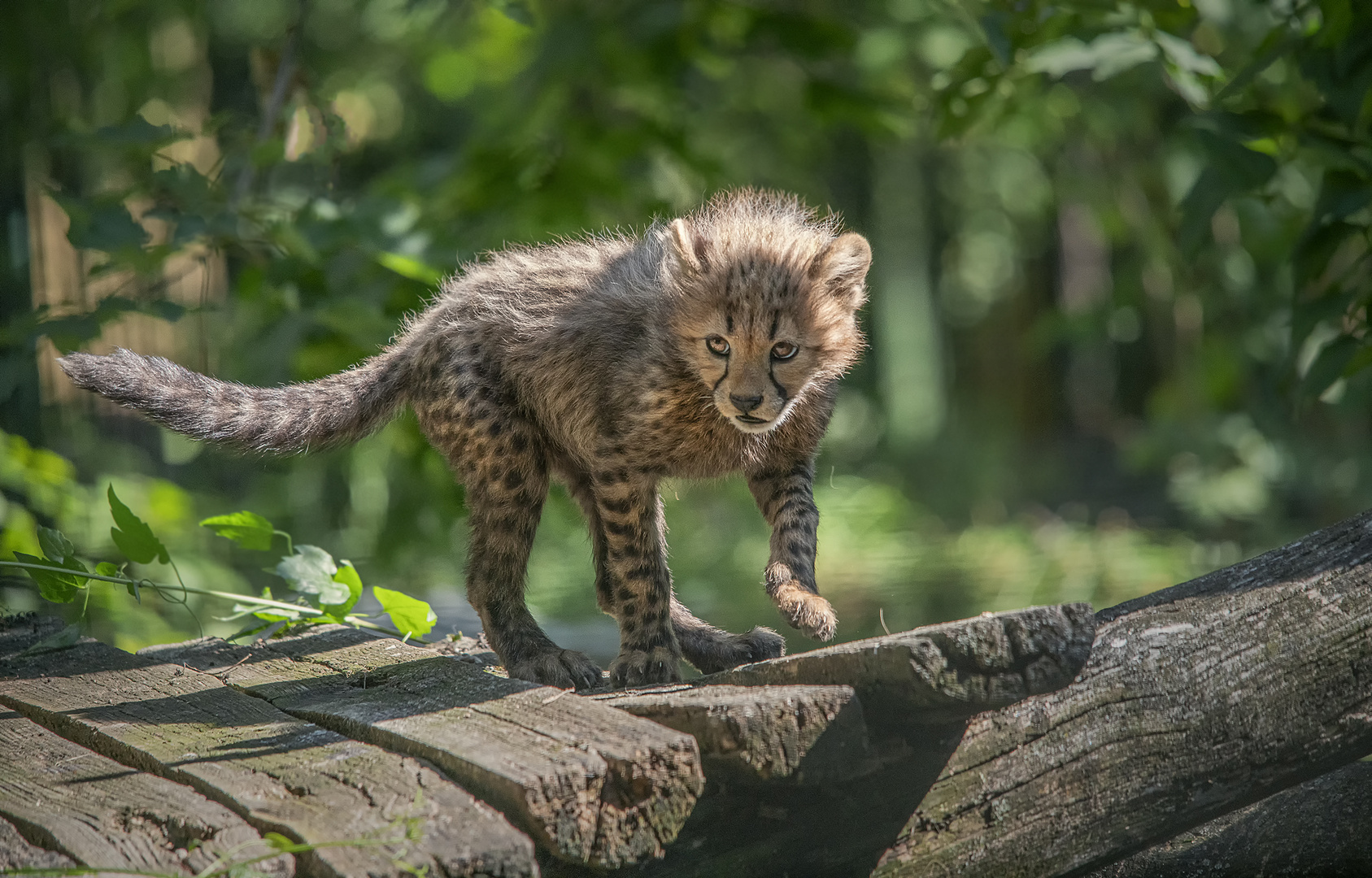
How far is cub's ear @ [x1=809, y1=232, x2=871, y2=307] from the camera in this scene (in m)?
3.81

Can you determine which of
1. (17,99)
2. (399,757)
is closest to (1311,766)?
(399,757)

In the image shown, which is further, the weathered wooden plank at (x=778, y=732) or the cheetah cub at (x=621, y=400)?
the cheetah cub at (x=621, y=400)

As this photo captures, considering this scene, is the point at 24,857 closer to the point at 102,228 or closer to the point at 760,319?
the point at 760,319

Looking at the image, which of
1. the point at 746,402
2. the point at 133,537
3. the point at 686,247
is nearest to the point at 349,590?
the point at 133,537

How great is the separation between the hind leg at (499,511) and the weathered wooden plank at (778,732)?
1.45 meters

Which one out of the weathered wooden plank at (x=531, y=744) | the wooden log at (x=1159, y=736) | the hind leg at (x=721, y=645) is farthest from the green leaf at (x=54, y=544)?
the wooden log at (x=1159, y=736)

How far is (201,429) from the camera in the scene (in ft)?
12.0

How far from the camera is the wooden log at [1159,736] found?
2.69 m

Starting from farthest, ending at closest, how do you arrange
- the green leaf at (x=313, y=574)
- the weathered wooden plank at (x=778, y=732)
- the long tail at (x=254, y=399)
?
the green leaf at (x=313, y=574)
the long tail at (x=254, y=399)
the weathered wooden plank at (x=778, y=732)

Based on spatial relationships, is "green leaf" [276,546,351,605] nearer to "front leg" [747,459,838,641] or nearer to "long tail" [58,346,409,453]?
"long tail" [58,346,409,453]

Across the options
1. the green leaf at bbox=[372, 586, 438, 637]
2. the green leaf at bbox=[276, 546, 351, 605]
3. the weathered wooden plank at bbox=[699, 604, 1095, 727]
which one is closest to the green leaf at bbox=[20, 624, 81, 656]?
the green leaf at bbox=[276, 546, 351, 605]

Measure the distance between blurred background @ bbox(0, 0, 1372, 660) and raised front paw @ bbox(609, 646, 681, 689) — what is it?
Answer: 0.92 meters

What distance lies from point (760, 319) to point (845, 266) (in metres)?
0.41

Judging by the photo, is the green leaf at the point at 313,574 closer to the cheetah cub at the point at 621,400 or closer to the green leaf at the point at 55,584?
the cheetah cub at the point at 621,400
